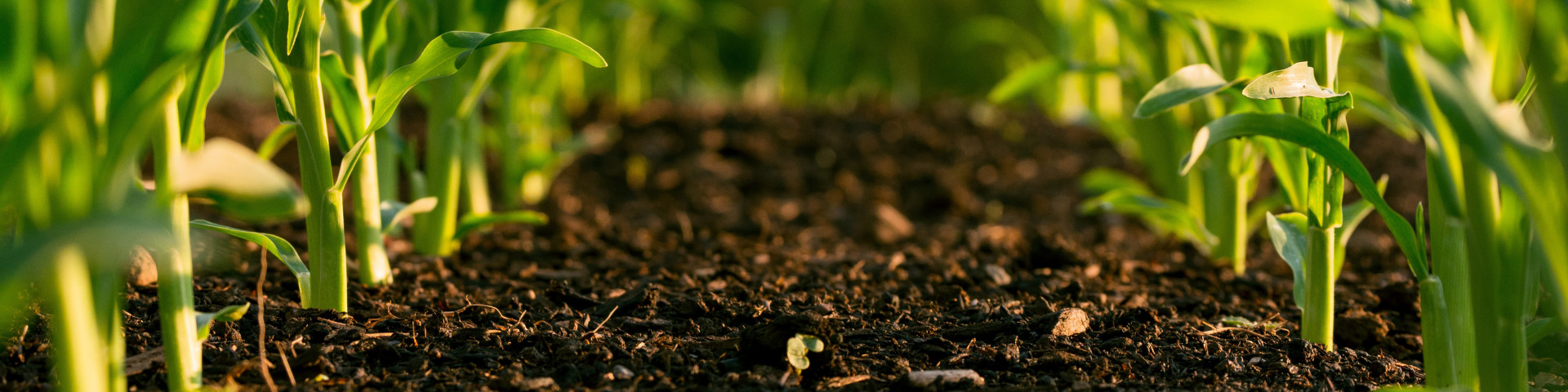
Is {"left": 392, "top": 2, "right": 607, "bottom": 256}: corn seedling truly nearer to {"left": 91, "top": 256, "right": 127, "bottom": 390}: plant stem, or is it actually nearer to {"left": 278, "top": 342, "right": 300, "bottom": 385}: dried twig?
{"left": 278, "top": 342, "right": 300, "bottom": 385}: dried twig

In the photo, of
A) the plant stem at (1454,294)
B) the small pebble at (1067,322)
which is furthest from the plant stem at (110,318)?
the plant stem at (1454,294)

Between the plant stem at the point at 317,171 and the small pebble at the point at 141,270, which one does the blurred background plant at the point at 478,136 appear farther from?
the small pebble at the point at 141,270

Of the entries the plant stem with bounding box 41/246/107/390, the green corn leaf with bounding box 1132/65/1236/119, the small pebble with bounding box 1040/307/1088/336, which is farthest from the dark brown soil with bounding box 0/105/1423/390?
the green corn leaf with bounding box 1132/65/1236/119

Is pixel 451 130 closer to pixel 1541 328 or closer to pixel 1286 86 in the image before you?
pixel 1286 86

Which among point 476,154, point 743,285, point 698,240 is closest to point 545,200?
point 476,154

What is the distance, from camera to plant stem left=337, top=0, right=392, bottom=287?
142 cm

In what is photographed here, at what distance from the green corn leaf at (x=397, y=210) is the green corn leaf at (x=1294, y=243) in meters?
1.26

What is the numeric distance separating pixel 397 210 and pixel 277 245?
16.1 inches

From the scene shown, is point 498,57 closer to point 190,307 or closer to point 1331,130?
point 190,307

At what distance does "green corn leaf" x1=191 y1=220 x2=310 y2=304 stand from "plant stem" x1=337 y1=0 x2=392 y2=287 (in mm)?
233

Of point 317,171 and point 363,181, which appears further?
point 363,181

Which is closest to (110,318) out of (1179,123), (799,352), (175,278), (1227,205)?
(175,278)

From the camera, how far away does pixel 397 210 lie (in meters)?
1.53

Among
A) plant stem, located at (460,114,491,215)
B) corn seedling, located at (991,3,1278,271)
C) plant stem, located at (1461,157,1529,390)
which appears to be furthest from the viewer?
plant stem, located at (460,114,491,215)
